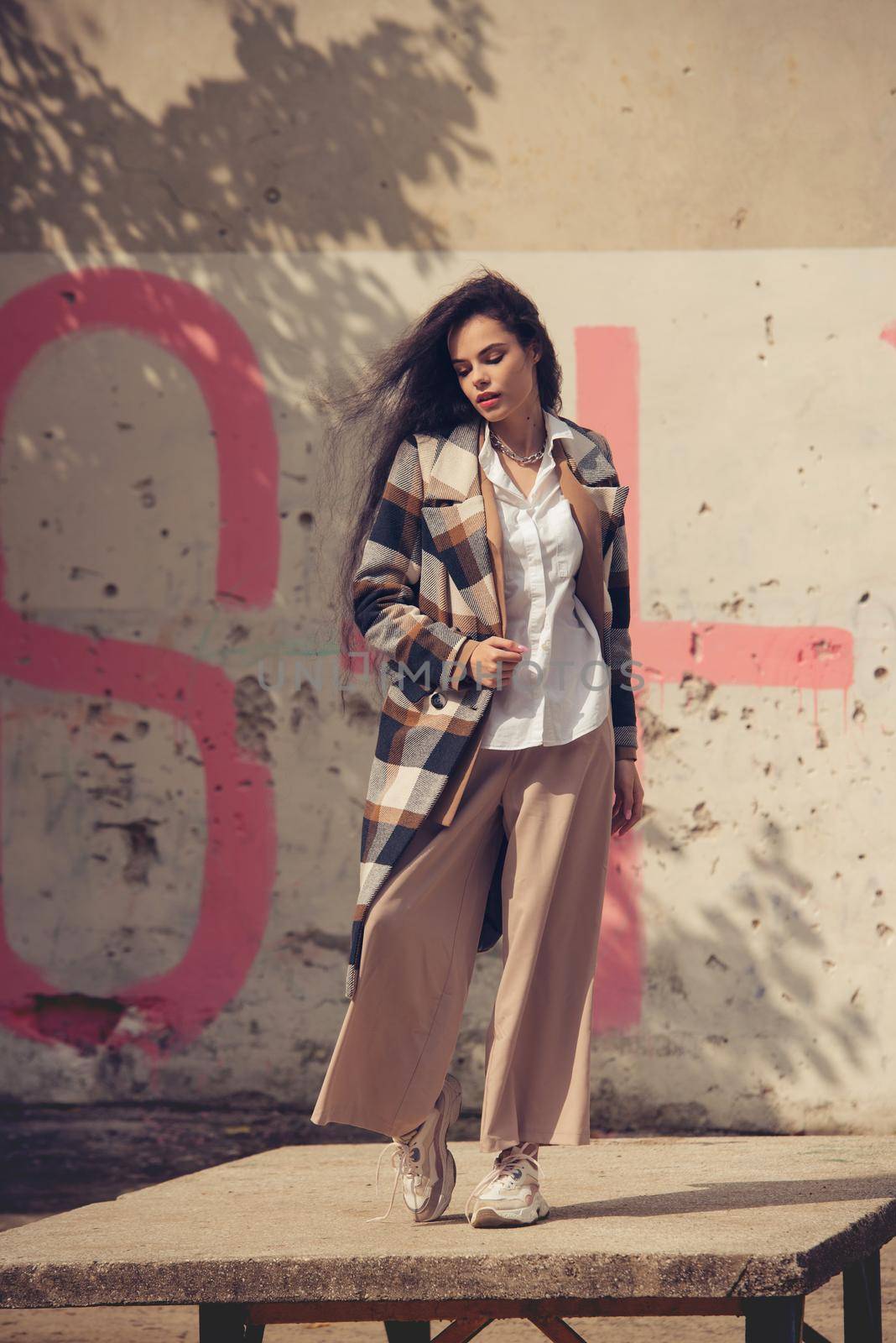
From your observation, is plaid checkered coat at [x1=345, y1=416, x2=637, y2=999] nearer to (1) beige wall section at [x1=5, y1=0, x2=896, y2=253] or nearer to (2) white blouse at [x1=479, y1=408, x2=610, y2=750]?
(2) white blouse at [x1=479, y1=408, x2=610, y2=750]

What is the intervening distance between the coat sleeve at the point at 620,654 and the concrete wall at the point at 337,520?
2135mm

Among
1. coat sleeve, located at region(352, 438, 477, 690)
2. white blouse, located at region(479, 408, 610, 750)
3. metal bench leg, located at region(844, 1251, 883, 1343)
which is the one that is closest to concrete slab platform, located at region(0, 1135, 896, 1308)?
metal bench leg, located at region(844, 1251, 883, 1343)

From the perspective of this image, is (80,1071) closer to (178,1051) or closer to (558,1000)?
(178,1051)

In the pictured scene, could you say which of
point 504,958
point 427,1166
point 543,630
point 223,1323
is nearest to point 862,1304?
point 427,1166

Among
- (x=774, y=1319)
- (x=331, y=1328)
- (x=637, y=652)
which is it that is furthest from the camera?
(x=637, y=652)

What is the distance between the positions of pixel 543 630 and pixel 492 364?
1.74 ft

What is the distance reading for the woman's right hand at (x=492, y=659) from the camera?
8.91ft

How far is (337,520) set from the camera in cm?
521

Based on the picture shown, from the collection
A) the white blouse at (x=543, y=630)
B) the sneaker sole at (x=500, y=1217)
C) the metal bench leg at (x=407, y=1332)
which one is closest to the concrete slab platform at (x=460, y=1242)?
the sneaker sole at (x=500, y=1217)

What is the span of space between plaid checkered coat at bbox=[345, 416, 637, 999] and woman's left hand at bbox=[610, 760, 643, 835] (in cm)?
6

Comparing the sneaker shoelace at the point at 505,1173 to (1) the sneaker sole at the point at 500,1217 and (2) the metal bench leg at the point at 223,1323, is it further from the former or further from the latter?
(2) the metal bench leg at the point at 223,1323

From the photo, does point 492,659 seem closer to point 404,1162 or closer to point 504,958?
point 504,958

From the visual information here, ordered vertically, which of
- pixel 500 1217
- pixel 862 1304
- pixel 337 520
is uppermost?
pixel 337 520

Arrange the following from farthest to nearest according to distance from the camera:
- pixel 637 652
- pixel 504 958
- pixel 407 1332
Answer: pixel 637 652 < pixel 407 1332 < pixel 504 958
